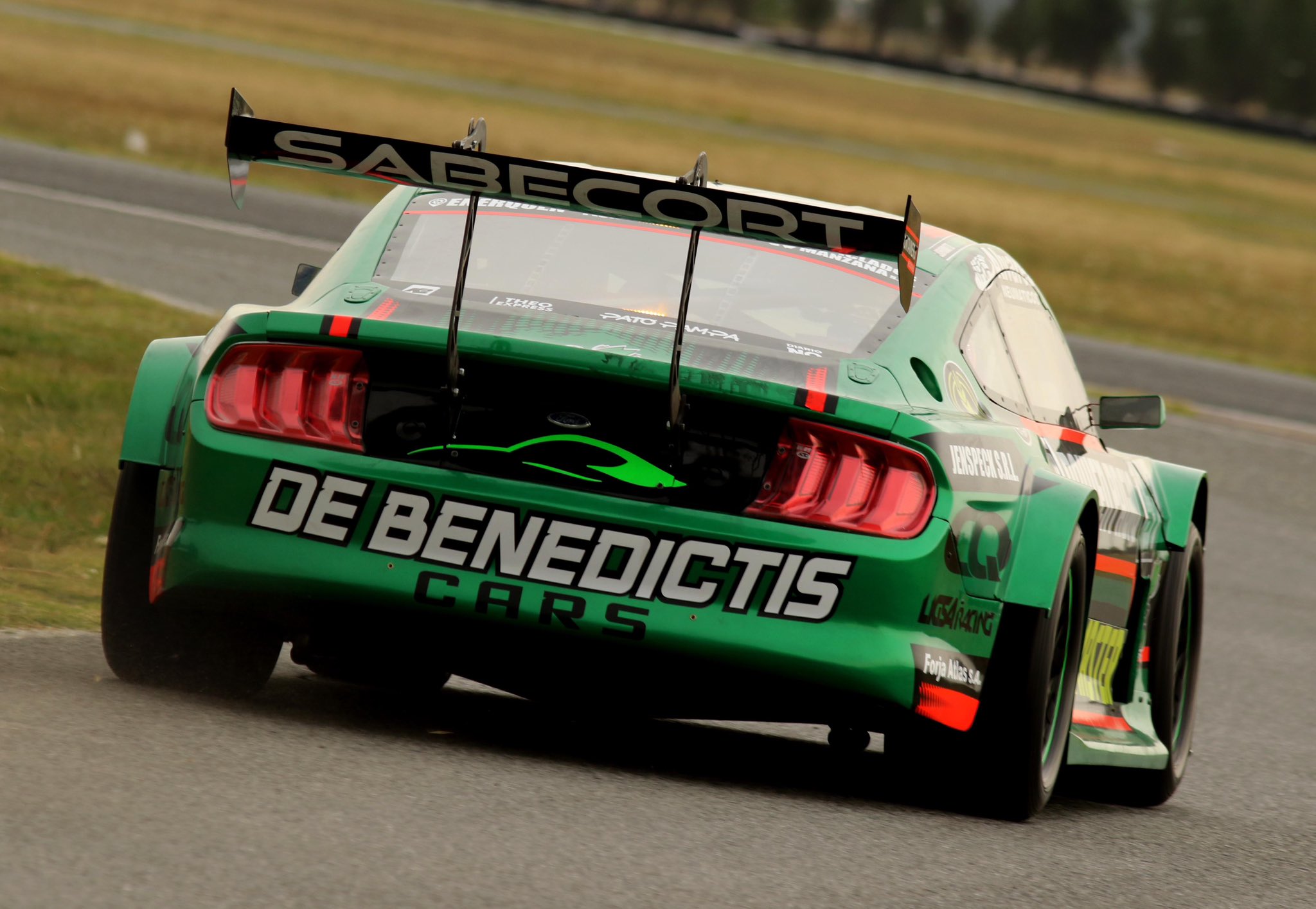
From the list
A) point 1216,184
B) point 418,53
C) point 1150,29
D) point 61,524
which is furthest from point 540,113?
point 1150,29

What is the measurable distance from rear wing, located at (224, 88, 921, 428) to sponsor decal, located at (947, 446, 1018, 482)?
36 cm

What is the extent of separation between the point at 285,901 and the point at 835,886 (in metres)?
1.09

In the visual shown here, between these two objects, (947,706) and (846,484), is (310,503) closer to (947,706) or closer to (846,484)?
(846,484)

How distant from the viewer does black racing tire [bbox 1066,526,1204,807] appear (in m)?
5.88

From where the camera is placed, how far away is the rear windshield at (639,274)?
486 cm

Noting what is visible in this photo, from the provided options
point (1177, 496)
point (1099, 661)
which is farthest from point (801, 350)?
point (1177, 496)

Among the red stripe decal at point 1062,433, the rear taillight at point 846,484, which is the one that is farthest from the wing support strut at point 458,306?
the red stripe decal at point 1062,433

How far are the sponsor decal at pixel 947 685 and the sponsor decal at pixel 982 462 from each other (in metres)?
0.39

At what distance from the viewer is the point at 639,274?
200 inches

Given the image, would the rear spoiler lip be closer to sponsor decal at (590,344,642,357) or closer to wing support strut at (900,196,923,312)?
wing support strut at (900,196,923,312)

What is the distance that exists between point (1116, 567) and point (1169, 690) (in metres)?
0.69

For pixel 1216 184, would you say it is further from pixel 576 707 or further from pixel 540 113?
pixel 576 707

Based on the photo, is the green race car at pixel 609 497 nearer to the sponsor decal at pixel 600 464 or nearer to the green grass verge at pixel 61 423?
the sponsor decal at pixel 600 464

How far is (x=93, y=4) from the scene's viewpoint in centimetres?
5288
